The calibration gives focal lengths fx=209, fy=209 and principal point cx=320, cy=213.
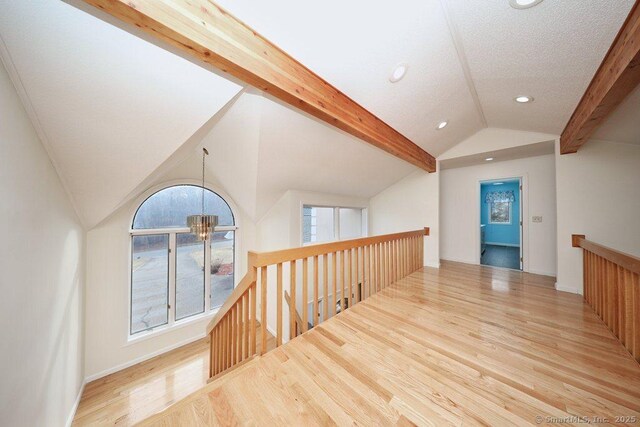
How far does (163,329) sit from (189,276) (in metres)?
0.96

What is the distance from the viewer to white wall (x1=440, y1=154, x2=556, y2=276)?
376 cm

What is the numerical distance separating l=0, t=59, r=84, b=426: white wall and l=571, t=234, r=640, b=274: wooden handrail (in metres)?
4.24

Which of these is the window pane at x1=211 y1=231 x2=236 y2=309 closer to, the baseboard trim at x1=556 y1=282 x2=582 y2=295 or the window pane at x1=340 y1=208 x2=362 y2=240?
the window pane at x1=340 y1=208 x2=362 y2=240

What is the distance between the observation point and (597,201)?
2.87m

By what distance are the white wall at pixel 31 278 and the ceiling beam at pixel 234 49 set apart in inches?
39.3

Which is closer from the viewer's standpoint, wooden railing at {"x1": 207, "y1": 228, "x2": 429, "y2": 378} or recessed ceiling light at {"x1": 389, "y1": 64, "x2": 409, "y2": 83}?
wooden railing at {"x1": 207, "y1": 228, "x2": 429, "y2": 378}

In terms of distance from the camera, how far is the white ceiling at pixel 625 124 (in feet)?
6.67

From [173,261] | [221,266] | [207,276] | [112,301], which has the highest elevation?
[173,261]

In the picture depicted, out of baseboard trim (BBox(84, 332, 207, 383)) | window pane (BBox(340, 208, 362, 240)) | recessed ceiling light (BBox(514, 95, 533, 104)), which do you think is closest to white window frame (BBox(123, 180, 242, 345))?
baseboard trim (BBox(84, 332, 207, 383))

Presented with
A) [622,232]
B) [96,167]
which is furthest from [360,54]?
[622,232]

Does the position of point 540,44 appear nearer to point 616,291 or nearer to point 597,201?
point 616,291

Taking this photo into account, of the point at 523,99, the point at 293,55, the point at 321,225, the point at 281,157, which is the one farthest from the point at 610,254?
the point at 321,225

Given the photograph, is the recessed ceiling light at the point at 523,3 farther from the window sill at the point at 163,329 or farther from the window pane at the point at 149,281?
the window sill at the point at 163,329

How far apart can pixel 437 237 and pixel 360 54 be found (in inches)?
144
